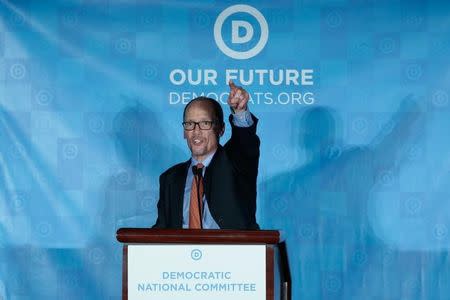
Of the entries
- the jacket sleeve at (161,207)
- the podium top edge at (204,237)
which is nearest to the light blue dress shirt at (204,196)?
the jacket sleeve at (161,207)

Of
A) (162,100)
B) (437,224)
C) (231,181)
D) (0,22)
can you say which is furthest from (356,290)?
(0,22)

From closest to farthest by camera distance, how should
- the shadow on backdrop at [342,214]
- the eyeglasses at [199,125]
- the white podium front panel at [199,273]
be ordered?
the white podium front panel at [199,273], the shadow on backdrop at [342,214], the eyeglasses at [199,125]

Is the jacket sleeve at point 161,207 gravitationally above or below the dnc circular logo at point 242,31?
below

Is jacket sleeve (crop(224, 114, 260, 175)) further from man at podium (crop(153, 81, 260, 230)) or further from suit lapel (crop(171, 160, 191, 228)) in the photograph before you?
suit lapel (crop(171, 160, 191, 228))

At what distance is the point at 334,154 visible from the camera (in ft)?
12.9

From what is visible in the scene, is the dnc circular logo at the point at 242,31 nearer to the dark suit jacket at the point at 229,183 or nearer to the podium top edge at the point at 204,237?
the dark suit jacket at the point at 229,183

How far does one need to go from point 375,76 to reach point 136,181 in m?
1.35

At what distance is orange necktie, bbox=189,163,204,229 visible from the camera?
154 inches

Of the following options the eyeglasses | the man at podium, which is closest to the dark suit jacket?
the man at podium

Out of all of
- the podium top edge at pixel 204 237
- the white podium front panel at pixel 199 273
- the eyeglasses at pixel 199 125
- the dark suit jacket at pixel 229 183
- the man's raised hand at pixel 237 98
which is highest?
the man's raised hand at pixel 237 98

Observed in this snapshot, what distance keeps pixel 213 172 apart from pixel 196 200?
172 mm

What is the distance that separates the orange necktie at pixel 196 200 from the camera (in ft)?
12.8

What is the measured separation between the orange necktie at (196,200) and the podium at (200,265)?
5.16 ft

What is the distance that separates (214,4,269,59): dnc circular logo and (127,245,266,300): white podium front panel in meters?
1.89
